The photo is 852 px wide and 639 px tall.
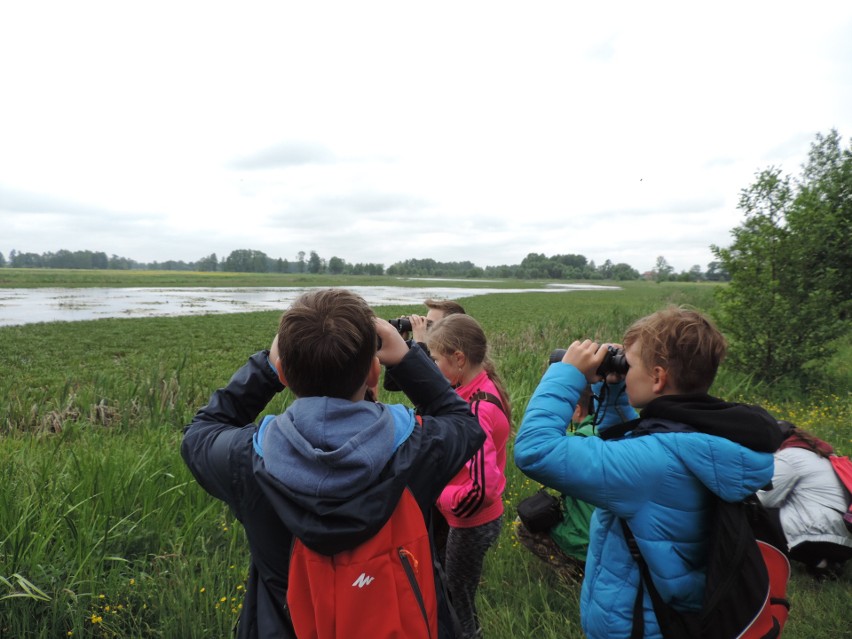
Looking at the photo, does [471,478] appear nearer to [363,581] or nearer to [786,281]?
[363,581]

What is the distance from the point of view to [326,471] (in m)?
1.08

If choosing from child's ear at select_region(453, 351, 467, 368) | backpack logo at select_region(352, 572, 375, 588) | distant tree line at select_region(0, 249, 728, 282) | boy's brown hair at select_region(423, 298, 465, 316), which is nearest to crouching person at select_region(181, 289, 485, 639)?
backpack logo at select_region(352, 572, 375, 588)

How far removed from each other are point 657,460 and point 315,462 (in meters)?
1.03

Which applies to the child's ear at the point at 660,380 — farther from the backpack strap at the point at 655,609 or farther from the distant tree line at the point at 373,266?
the distant tree line at the point at 373,266

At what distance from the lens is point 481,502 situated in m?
2.19

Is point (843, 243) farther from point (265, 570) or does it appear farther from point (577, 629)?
point (265, 570)

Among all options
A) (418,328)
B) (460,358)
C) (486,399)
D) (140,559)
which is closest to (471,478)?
(486,399)

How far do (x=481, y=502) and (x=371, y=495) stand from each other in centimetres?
125

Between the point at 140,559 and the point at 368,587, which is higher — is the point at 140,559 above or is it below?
below

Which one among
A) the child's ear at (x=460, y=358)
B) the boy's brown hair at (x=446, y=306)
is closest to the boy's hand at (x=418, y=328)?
the child's ear at (x=460, y=358)

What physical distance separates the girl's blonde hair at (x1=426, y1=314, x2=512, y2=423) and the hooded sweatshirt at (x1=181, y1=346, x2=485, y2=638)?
934mm

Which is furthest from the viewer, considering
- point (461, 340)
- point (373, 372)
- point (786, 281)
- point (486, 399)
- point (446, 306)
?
point (786, 281)

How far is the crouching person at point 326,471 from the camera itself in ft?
3.55

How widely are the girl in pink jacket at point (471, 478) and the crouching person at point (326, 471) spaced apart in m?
0.83
